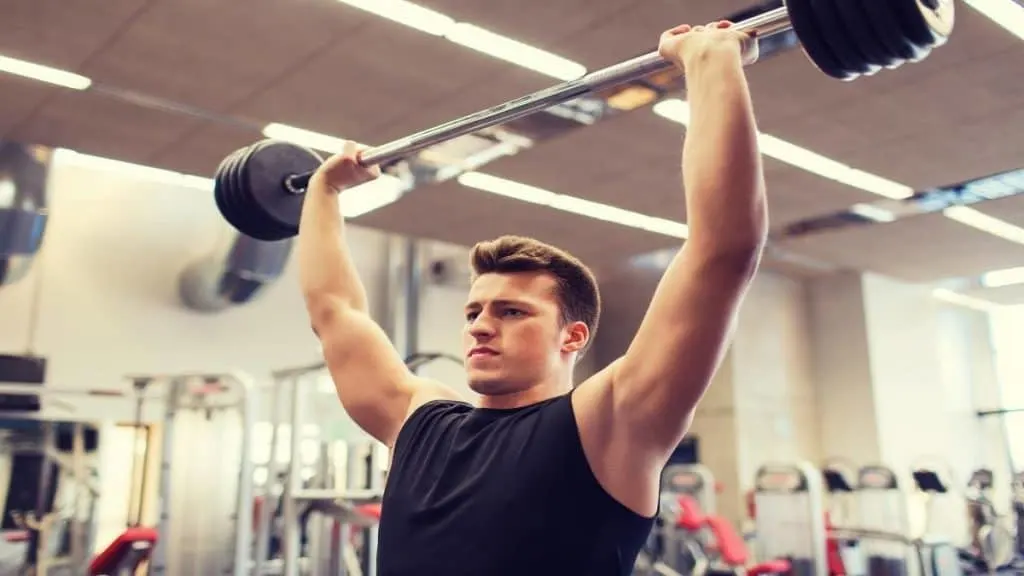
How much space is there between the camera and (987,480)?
20.5 ft

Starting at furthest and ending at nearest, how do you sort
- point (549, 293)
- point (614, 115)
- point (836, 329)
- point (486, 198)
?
point (836, 329), point (486, 198), point (614, 115), point (549, 293)

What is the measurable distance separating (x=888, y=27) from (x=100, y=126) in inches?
170

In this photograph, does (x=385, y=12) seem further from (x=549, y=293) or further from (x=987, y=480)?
A: (x=987, y=480)

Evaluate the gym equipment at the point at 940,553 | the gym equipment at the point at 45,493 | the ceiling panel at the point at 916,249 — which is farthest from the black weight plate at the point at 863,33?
the ceiling panel at the point at 916,249

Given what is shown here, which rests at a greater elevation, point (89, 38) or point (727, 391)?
point (89, 38)

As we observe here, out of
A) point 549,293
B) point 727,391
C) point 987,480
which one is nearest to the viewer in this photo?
point 549,293

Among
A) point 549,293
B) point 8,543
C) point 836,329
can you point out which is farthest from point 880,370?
point 549,293

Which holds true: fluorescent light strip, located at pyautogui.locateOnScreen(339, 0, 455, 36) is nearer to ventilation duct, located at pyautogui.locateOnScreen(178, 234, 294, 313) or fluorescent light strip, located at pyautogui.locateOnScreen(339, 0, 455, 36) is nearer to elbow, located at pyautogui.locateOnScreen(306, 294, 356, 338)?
ventilation duct, located at pyautogui.locateOnScreen(178, 234, 294, 313)

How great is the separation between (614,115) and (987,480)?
160 inches

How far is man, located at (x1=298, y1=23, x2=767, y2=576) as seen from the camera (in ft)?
2.83

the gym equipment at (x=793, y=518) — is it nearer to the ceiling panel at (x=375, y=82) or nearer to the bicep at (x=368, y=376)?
the ceiling panel at (x=375, y=82)

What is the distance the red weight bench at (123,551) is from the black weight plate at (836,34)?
3345 mm

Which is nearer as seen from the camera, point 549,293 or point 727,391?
point 549,293

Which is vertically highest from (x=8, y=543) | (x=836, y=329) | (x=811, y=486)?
(x=836, y=329)
